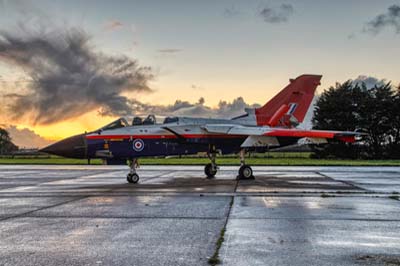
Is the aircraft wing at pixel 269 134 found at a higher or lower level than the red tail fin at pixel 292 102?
lower

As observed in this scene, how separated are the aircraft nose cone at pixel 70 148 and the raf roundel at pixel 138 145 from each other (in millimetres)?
1868

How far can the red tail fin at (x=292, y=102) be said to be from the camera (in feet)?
69.3

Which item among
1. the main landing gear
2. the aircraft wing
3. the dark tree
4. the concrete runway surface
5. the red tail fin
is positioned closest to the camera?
the concrete runway surface

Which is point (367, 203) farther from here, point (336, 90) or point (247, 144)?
point (336, 90)

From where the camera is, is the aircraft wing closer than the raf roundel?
No

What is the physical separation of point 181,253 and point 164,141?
12075mm

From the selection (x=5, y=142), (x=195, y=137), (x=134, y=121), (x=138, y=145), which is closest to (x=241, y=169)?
(x=195, y=137)

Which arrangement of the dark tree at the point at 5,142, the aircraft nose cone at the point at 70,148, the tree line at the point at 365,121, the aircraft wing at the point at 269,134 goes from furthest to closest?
the dark tree at the point at 5,142 → the tree line at the point at 365,121 → the aircraft wing at the point at 269,134 → the aircraft nose cone at the point at 70,148

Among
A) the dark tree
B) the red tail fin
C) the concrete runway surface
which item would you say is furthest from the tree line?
the dark tree

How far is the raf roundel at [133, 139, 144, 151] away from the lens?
16734mm

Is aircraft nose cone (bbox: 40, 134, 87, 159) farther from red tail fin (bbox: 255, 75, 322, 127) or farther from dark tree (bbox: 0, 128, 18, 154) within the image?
dark tree (bbox: 0, 128, 18, 154)

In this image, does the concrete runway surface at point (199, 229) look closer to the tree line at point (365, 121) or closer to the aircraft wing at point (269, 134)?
the aircraft wing at point (269, 134)

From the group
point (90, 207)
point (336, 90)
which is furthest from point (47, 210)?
point (336, 90)

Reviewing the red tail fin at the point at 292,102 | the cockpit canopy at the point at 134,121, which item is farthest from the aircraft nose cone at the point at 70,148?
the red tail fin at the point at 292,102
